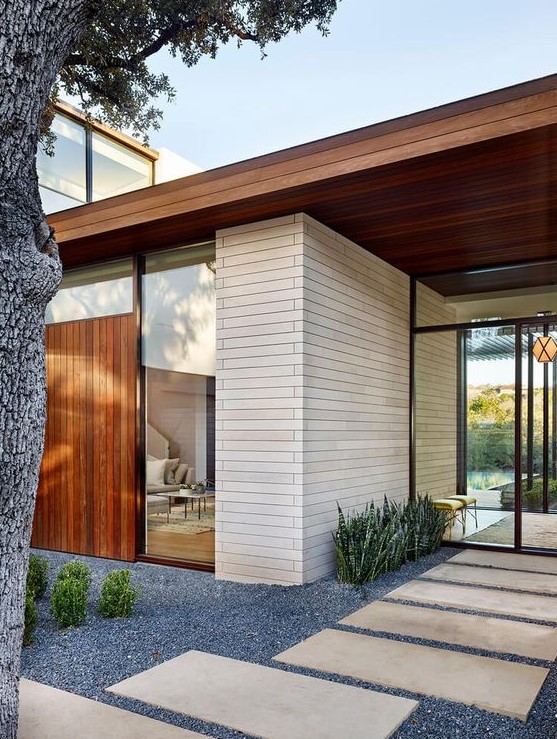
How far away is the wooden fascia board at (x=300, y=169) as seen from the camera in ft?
11.9

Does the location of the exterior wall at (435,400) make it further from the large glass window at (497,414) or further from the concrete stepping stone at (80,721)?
the concrete stepping stone at (80,721)

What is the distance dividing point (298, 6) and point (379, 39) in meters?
3.58

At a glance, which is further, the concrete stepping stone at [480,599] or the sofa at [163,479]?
the sofa at [163,479]

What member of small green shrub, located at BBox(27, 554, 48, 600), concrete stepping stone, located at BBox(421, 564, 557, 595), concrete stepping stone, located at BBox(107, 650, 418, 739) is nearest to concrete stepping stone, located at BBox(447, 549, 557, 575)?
concrete stepping stone, located at BBox(421, 564, 557, 595)

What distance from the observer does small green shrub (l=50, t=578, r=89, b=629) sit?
3938 mm

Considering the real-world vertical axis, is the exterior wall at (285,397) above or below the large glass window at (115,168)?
below

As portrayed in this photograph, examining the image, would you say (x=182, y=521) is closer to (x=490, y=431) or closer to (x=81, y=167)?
(x=490, y=431)

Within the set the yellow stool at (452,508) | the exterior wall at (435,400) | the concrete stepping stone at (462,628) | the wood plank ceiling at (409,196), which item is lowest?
the concrete stepping stone at (462,628)

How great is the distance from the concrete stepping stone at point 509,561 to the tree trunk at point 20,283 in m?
4.55

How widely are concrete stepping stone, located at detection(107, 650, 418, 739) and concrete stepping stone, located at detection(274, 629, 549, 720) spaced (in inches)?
7.9

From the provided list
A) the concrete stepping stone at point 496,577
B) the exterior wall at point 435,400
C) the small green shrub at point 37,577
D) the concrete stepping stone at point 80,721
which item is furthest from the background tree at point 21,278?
the exterior wall at point 435,400

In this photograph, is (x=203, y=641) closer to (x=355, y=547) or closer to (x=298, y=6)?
(x=355, y=547)

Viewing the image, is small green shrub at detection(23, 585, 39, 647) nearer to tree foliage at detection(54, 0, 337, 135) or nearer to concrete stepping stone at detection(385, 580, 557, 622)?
concrete stepping stone at detection(385, 580, 557, 622)

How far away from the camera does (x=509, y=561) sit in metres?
5.93
